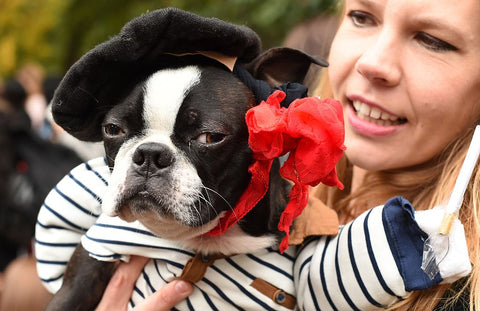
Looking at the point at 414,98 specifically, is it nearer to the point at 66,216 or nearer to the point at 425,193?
the point at 425,193

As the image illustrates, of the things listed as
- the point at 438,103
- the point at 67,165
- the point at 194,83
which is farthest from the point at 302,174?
the point at 67,165

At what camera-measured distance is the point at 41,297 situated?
135 inches

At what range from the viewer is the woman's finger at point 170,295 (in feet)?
6.64

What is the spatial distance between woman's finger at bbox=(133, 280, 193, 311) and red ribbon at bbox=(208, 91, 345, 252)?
17.3 inches

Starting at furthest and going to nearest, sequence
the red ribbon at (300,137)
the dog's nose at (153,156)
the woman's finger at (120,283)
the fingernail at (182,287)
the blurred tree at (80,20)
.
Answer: the blurred tree at (80,20) < the woman's finger at (120,283) < the fingernail at (182,287) < the dog's nose at (153,156) < the red ribbon at (300,137)

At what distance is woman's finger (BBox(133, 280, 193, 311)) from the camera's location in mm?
2025

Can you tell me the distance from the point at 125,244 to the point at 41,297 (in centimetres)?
162

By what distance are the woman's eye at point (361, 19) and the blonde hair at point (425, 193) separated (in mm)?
409

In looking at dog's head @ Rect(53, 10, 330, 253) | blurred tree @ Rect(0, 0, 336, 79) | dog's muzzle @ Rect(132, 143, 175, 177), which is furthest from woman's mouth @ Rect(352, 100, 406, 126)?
blurred tree @ Rect(0, 0, 336, 79)

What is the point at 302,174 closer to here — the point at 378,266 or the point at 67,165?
the point at 378,266

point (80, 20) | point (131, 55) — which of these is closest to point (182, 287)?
point (131, 55)

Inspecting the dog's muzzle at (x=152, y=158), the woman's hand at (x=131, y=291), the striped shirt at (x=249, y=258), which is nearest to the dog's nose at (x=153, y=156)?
the dog's muzzle at (x=152, y=158)

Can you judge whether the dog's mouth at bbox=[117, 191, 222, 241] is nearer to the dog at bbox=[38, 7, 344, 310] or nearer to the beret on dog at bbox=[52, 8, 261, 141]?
the dog at bbox=[38, 7, 344, 310]

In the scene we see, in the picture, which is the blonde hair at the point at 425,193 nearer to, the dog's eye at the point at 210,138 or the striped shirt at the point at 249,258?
the striped shirt at the point at 249,258
